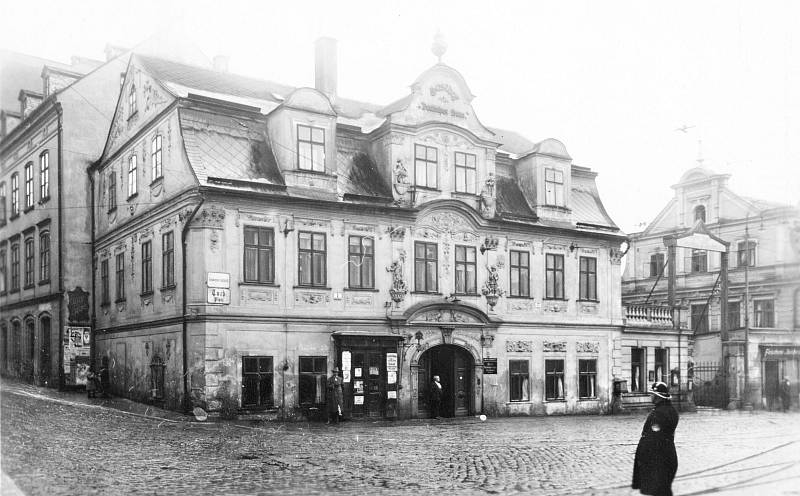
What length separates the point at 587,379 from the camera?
3212cm

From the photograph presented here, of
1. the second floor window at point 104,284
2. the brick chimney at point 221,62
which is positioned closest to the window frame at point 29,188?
the second floor window at point 104,284

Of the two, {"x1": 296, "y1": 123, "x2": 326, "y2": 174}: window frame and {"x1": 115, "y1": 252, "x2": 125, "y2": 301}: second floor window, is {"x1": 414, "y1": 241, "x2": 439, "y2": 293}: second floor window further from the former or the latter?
{"x1": 115, "y1": 252, "x2": 125, "y2": 301}: second floor window

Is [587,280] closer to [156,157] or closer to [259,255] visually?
[259,255]

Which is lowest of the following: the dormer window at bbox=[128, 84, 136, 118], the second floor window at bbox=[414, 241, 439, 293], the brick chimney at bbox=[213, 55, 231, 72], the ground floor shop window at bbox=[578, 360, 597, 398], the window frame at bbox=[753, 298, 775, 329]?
the ground floor shop window at bbox=[578, 360, 597, 398]

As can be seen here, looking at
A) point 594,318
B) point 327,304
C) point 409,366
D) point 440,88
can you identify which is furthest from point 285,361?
point 594,318

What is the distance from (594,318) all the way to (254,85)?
16240mm

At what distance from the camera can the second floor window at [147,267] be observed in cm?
2673

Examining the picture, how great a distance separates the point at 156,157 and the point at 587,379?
1836 cm

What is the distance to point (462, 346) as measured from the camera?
94.0 feet

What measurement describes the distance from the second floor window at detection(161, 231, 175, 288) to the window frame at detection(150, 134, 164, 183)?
2055 millimetres

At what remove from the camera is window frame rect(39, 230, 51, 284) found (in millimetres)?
33344

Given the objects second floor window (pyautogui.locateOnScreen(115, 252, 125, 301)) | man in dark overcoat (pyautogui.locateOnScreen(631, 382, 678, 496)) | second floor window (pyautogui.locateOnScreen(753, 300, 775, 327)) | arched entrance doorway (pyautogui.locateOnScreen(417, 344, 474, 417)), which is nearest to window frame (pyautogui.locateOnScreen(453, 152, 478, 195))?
arched entrance doorway (pyautogui.locateOnScreen(417, 344, 474, 417))

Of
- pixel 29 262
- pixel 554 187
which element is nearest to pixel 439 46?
pixel 554 187

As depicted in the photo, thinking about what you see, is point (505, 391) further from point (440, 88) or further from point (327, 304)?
point (440, 88)
